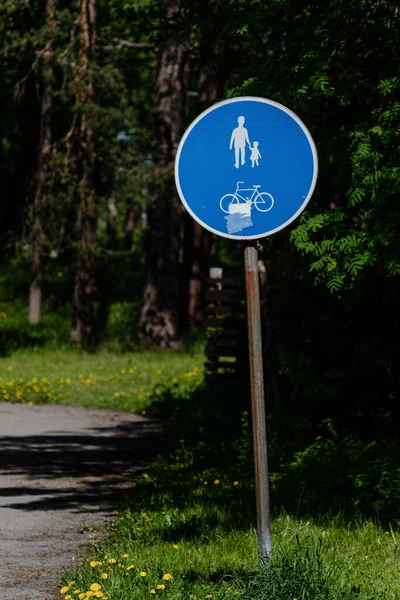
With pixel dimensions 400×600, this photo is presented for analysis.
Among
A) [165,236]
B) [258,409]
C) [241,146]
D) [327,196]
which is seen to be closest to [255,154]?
[241,146]

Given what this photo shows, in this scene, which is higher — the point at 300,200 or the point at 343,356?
the point at 300,200

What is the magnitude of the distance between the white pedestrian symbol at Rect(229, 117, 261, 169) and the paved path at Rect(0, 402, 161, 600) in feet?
8.45

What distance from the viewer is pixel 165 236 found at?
2519cm

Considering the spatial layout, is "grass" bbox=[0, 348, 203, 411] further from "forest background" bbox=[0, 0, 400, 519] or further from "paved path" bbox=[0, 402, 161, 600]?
"forest background" bbox=[0, 0, 400, 519]

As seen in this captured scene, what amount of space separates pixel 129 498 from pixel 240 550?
7.97 feet

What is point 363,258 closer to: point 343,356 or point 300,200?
point 300,200

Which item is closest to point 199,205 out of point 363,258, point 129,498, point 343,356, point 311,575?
point 311,575

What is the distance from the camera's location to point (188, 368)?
68.5 ft

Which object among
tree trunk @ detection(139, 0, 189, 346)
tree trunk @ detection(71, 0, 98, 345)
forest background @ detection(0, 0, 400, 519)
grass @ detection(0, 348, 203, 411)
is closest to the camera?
forest background @ detection(0, 0, 400, 519)

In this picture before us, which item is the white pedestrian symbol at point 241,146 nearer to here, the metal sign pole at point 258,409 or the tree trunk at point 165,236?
the metal sign pole at point 258,409

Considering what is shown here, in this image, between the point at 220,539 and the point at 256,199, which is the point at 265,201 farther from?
the point at 220,539

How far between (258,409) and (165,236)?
19.7 m

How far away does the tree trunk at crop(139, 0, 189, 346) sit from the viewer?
967 inches

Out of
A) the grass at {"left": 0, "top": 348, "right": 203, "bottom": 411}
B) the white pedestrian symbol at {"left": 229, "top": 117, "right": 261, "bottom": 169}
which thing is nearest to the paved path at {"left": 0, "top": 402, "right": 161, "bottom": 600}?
the grass at {"left": 0, "top": 348, "right": 203, "bottom": 411}
